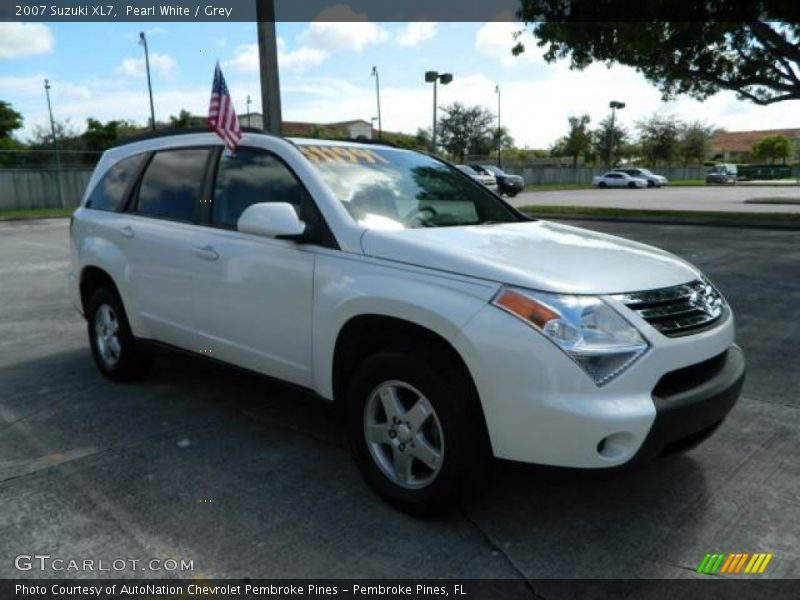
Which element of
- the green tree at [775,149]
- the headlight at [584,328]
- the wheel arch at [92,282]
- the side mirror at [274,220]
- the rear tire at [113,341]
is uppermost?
the green tree at [775,149]

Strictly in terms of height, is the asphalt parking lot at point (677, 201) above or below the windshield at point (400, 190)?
below

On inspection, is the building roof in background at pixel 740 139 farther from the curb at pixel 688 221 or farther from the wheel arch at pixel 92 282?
the wheel arch at pixel 92 282

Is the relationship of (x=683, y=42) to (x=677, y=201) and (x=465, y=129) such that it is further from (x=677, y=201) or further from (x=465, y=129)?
(x=465, y=129)

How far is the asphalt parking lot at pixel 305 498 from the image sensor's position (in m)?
2.64

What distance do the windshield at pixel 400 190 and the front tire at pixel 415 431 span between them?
79 centimetres

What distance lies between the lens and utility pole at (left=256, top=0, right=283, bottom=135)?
9.02 meters

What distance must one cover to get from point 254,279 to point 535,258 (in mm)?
1523

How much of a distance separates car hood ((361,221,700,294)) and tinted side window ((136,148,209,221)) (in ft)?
5.13

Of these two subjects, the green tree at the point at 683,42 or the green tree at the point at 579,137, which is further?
the green tree at the point at 579,137

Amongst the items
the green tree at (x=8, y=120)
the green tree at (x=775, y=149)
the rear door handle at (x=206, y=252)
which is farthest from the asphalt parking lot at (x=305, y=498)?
the green tree at (x=775, y=149)

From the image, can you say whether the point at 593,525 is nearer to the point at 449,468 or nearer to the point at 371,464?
the point at 449,468

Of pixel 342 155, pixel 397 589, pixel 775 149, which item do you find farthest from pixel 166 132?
pixel 775 149

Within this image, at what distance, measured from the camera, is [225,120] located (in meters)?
3.91

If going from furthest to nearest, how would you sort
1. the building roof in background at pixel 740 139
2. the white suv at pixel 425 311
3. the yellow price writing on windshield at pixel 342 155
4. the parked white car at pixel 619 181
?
the building roof in background at pixel 740 139 < the parked white car at pixel 619 181 < the yellow price writing on windshield at pixel 342 155 < the white suv at pixel 425 311
